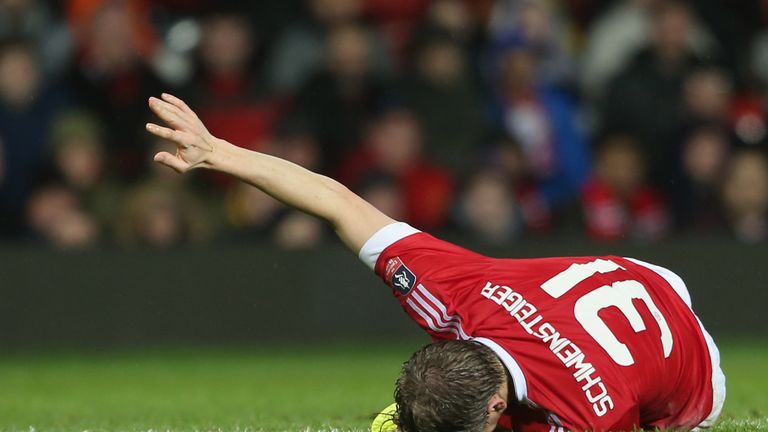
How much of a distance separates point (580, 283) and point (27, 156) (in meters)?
7.13

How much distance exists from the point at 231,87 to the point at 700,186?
4.18 m

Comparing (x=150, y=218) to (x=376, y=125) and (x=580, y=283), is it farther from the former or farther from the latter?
(x=580, y=283)

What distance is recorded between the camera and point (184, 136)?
5.51 m

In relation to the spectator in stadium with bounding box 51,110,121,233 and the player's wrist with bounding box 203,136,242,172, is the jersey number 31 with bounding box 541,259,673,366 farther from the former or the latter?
the spectator in stadium with bounding box 51,110,121,233

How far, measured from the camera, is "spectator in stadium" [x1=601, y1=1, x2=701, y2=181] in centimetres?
1238

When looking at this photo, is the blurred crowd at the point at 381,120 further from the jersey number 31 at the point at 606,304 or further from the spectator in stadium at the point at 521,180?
the jersey number 31 at the point at 606,304

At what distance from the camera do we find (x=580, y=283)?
566cm

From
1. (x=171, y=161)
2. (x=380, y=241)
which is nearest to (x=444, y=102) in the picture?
(x=380, y=241)

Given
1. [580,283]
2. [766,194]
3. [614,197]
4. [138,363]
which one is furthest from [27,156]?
[580,283]

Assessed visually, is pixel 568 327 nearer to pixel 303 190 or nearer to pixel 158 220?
pixel 303 190

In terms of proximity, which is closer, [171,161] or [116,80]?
[171,161]

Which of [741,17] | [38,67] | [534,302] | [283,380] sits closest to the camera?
[534,302]

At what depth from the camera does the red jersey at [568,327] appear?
17.2 ft

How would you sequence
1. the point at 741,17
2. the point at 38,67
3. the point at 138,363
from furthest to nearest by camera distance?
the point at 741,17 < the point at 38,67 < the point at 138,363
